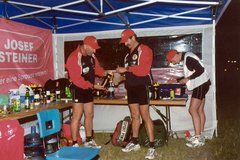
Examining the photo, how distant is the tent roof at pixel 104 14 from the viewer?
516 cm

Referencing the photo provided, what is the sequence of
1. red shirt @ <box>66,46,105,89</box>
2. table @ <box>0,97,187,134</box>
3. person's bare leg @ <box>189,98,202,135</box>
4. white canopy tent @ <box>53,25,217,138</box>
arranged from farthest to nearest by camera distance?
white canopy tent @ <box>53,25,217,138</box> → person's bare leg @ <box>189,98,202,135</box> → red shirt @ <box>66,46,105,89</box> → table @ <box>0,97,187,134</box>

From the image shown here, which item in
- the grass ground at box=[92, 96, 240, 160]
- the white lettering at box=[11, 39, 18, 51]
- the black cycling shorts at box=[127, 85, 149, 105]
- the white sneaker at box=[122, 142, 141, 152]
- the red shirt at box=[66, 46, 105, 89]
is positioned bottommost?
the grass ground at box=[92, 96, 240, 160]

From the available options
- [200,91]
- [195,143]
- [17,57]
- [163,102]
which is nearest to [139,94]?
[163,102]

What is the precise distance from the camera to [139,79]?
5262 millimetres

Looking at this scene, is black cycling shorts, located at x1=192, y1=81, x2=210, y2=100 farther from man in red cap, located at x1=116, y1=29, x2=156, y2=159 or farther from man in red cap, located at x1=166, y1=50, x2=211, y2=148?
man in red cap, located at x1=116, y1=29, x2=156, y2=159

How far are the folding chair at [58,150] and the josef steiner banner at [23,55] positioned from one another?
213cm

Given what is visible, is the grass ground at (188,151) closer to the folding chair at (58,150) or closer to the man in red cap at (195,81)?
the man in red cap at (195,81)

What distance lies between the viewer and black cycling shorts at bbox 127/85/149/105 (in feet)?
17.2

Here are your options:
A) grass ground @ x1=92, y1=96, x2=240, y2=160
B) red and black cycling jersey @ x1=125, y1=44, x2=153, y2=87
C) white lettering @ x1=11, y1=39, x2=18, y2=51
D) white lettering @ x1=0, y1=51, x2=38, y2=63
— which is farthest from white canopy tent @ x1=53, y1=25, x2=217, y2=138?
red and black cycling jersey @ x1=125, y1=44, x2=153, y2=87

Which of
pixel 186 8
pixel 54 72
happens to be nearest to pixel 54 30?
pixel 54 72

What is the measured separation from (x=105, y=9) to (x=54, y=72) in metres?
2.35

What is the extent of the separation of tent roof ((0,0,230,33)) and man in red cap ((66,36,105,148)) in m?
0.65

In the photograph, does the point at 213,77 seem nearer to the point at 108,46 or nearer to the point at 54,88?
the point at 108,46

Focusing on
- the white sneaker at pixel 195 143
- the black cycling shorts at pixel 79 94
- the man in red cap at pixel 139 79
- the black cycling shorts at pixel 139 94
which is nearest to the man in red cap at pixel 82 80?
the black cycling shorts at pixel 79 94
